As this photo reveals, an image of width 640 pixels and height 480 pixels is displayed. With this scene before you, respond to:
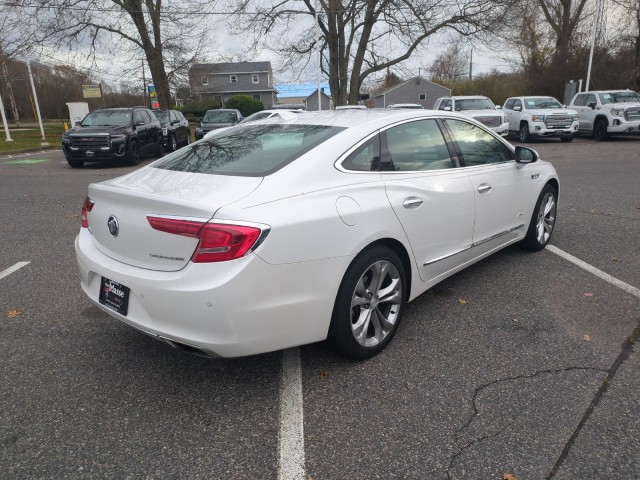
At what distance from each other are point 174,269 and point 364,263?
1074 millimetres

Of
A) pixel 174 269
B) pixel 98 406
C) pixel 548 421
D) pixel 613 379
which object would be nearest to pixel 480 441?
pixel 548 421

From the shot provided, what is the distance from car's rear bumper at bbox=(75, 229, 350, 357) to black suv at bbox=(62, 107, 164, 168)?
1204 cm

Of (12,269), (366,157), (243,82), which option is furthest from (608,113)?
(243,82)

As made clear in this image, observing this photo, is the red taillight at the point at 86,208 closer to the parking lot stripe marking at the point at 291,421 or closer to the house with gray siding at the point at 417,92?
the parking lot stripe marking at the point at 291,421

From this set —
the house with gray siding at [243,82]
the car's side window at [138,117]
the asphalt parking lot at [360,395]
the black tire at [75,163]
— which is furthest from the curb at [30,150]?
the house with gray siding at [243,82]

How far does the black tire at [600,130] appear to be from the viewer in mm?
18547

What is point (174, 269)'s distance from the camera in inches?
97.1

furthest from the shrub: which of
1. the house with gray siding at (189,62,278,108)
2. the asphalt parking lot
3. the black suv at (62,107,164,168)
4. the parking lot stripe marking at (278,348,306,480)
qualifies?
the parking lot stripe marking at (278,348,306,480)

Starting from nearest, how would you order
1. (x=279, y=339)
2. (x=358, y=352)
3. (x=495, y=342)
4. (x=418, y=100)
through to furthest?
1. (x=279, y=339)
2. (x=358, y=352)
3. (x=495, y=342)
4. (x=418, y=100)

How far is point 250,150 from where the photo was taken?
3.22 meters

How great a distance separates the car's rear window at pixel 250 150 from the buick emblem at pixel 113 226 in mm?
543

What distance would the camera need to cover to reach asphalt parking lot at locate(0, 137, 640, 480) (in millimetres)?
2223

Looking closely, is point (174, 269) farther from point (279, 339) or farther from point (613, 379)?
Result: point (613, 379)

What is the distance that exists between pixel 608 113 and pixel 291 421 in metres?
19.8
